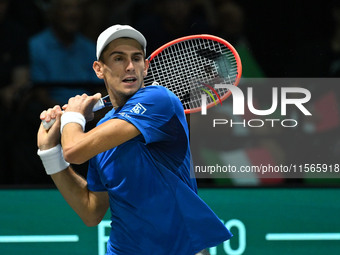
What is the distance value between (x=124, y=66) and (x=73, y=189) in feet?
1.99

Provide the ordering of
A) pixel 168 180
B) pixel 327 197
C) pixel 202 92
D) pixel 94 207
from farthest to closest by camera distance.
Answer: pixel 327 197, pixel 202 92, pixel 94 207, pixel 168 180

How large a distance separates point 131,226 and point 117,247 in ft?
0.42

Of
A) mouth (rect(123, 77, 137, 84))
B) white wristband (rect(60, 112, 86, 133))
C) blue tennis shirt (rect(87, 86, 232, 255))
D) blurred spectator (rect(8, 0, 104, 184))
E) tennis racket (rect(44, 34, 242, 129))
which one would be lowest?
blue tennis shirt (rect(87, 86, 232, 255))

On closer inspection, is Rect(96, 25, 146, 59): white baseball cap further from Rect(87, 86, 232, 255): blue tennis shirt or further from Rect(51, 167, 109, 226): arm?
Rect(51, 167, 109, 226): arm

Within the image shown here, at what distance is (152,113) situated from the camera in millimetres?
2756

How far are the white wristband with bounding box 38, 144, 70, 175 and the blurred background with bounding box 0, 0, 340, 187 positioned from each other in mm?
1826

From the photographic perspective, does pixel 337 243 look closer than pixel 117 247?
No

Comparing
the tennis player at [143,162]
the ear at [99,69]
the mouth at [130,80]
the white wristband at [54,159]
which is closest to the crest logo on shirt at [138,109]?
the tennis player at [143,162]

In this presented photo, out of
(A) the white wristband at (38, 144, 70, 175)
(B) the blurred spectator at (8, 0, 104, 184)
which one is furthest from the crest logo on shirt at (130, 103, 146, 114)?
(B) the blurred spectator at (8, 0, 104, 184)

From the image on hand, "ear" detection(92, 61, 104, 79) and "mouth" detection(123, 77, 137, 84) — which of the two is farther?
"ear" detection(92, 61, 104, 79)

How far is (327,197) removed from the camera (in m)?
4.71

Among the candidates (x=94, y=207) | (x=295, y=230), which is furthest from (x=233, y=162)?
(x=94, y=207)

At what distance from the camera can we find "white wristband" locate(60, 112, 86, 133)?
2746 millimetres

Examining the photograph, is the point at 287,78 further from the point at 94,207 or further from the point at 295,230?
the point at 94,207
